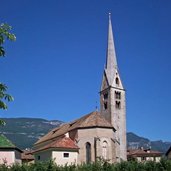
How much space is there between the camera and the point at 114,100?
8581cm

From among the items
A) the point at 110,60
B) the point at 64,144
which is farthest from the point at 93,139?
the point at 110,60

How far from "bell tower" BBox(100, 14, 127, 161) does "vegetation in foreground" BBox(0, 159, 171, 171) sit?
32.7m

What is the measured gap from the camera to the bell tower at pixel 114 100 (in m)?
83.2

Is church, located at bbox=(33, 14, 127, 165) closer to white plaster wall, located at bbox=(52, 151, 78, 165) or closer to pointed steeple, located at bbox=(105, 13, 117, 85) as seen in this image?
white plaster wall, located at bbox=(52, 151, 78, 165)

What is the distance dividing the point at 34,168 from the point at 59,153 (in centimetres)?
2312

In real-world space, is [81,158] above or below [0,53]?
below

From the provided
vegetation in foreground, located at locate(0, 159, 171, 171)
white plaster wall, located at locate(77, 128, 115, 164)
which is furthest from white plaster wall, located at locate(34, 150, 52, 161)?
vegetation in foreground, located at locate(0, 159, 171, 171)

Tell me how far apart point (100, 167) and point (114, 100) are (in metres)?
42.0

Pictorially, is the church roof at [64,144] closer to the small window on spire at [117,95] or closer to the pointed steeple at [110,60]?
the small window on spire at [117,95]

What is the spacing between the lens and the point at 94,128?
68.6m

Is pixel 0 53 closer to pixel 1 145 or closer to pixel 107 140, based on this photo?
pixel 1 145

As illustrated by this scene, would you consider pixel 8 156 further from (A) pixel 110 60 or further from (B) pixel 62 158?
(A) pixel 110 60

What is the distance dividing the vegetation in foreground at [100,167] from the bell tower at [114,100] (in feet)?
107

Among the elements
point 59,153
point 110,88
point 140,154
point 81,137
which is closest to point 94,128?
point 81,137
